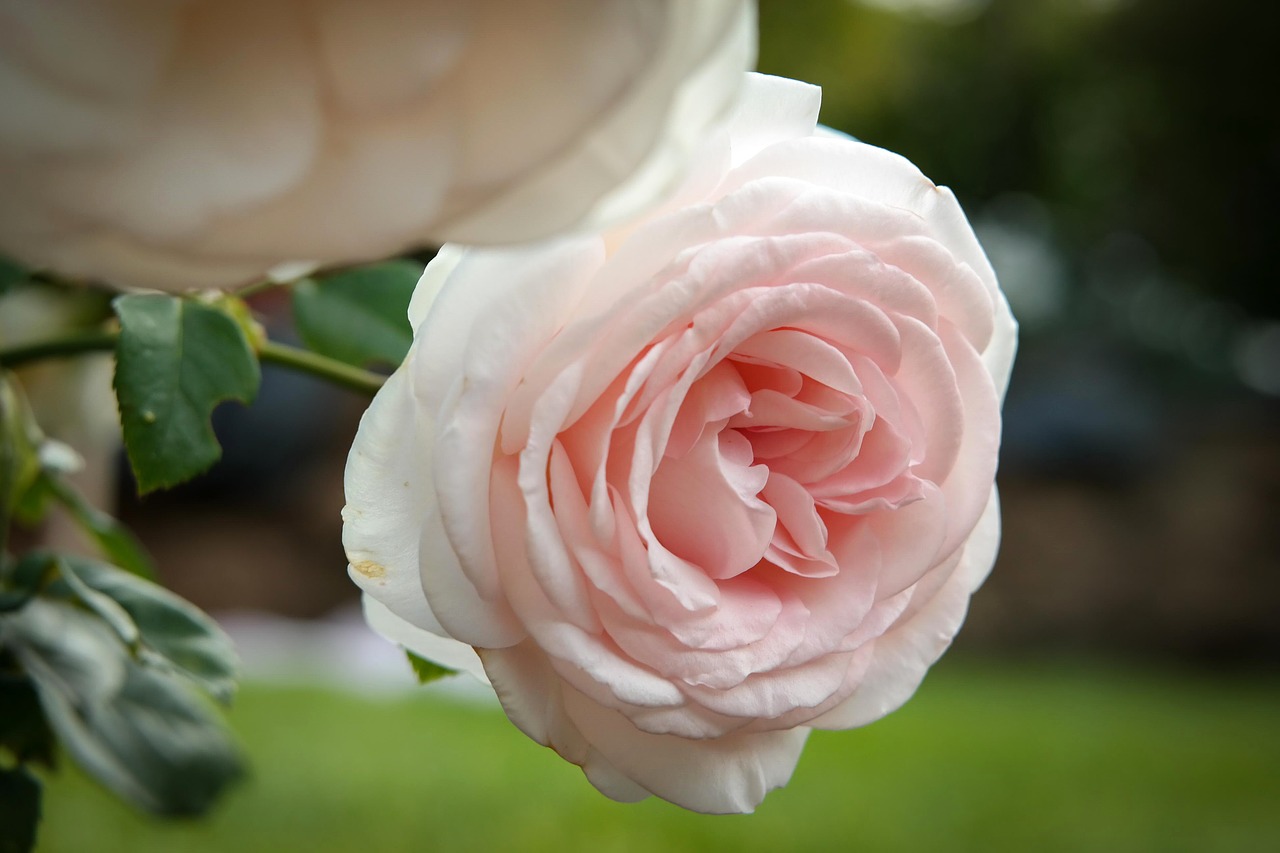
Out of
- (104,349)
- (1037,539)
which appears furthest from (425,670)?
(1037,539)

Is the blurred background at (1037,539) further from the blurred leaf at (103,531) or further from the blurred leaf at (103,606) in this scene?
the blurred leaf at (103,606)

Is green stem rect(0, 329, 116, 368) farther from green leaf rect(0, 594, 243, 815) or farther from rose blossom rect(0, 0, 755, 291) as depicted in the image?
rose blossom rect(0, 0, 755, 291)

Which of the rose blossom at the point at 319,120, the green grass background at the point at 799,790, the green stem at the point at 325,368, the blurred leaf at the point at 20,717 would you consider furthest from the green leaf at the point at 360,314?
the green grass background at the point at 799,790

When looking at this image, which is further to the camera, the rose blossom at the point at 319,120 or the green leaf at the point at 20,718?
the green leaf at the point at 20,718

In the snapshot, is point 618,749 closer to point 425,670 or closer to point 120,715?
point 425,670

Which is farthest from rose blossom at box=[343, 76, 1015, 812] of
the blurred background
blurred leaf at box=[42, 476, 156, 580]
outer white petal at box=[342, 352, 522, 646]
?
the blurred background

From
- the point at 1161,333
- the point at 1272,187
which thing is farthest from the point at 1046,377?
the point at 1272,187
